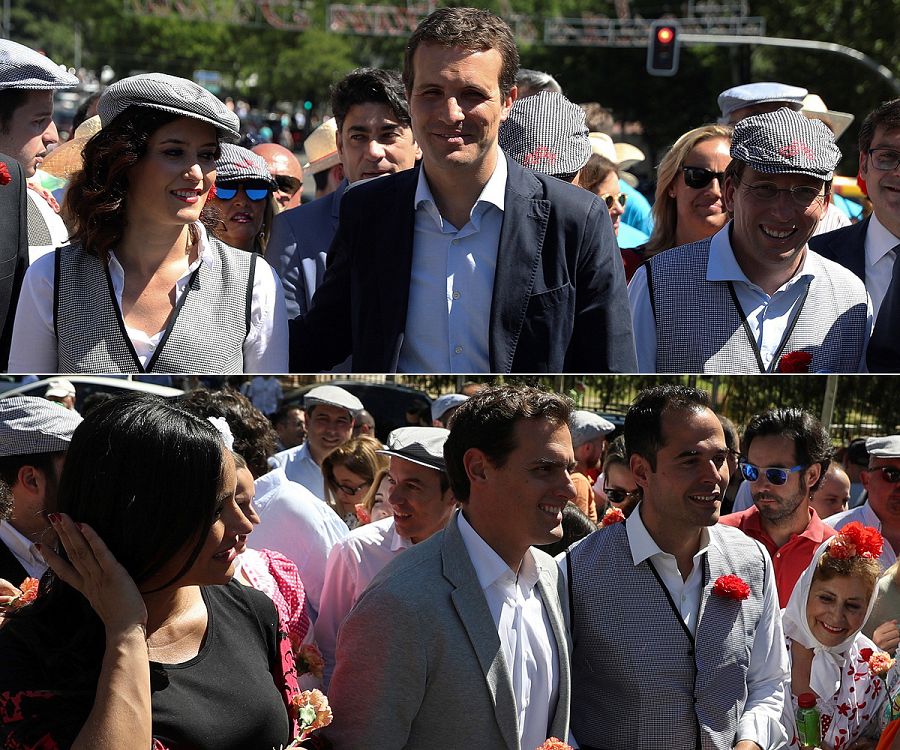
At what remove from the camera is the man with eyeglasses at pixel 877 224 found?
4852mm

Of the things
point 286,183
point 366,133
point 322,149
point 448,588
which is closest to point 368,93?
point 366,133

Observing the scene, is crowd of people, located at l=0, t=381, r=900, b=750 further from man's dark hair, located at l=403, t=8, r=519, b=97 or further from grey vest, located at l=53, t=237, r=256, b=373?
man's dark hair, located at l=403, t=8, r=519, b=97

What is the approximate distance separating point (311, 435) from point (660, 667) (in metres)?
2.77

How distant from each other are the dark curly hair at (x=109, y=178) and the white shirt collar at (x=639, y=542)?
172 centimetres

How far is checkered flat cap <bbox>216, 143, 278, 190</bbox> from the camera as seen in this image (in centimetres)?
565

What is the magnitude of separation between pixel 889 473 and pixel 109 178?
292 centimetres

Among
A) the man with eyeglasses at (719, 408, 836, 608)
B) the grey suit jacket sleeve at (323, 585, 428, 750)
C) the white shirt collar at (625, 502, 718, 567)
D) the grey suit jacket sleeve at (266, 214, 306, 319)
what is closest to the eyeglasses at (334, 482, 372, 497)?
the grey suit jacket sleeve at (266, 214, 306, 319)

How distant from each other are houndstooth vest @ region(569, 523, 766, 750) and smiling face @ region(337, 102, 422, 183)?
2601 millimetres

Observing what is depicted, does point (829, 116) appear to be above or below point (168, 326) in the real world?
above

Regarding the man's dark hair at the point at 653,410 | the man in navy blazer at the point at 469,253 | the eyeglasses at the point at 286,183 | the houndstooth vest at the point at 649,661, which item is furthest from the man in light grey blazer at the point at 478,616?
the eyeglasses at the point at 286,183

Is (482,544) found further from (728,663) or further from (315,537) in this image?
(315,537)

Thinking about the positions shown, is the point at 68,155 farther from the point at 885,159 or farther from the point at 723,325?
the point at 885,159

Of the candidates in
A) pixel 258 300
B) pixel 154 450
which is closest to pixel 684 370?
pixel 258 300

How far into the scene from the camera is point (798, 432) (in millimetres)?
4055
